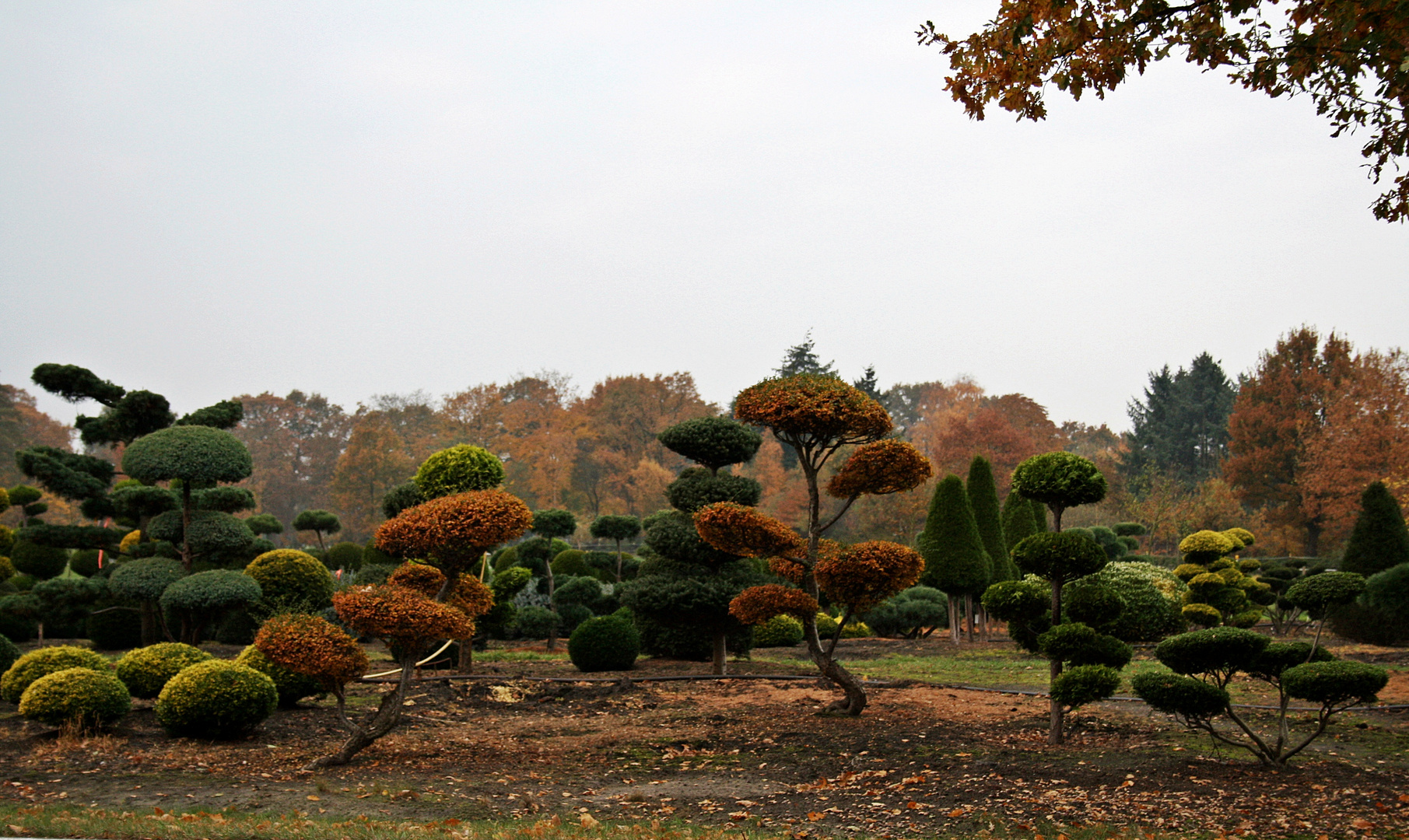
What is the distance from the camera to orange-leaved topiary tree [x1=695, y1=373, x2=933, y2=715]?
949 centimetres

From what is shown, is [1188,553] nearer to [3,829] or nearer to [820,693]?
[820,693]

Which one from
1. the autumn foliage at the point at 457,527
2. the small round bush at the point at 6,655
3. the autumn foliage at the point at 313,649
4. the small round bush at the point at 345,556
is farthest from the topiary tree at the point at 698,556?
the small round bush at the point at 345,556

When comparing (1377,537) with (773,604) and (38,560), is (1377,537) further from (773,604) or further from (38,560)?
(38,560)

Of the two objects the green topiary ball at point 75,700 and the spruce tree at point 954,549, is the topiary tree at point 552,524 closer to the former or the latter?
the spruce tree at point 954,549

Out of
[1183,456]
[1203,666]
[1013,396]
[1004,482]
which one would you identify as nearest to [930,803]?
[1203,666]

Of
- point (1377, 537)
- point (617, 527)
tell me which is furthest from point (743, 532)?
point (617, 527)

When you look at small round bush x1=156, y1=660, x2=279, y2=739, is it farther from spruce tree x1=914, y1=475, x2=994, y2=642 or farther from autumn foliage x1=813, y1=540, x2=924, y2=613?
spruce tree x1=914, y1=475, x2=994, y2=642

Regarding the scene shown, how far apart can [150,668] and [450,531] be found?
459 cm

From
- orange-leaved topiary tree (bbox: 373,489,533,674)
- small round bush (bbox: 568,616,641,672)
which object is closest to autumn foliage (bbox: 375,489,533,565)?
orange-leaved topiary tree (bbox: 373,489,533,674)

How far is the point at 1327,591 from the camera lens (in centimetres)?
763

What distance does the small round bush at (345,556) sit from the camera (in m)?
25.1

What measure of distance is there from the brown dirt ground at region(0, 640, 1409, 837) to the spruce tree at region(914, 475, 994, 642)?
833cm

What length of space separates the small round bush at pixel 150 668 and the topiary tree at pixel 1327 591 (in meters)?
10.8

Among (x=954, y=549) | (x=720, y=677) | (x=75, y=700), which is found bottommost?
(x=720, y=677)
